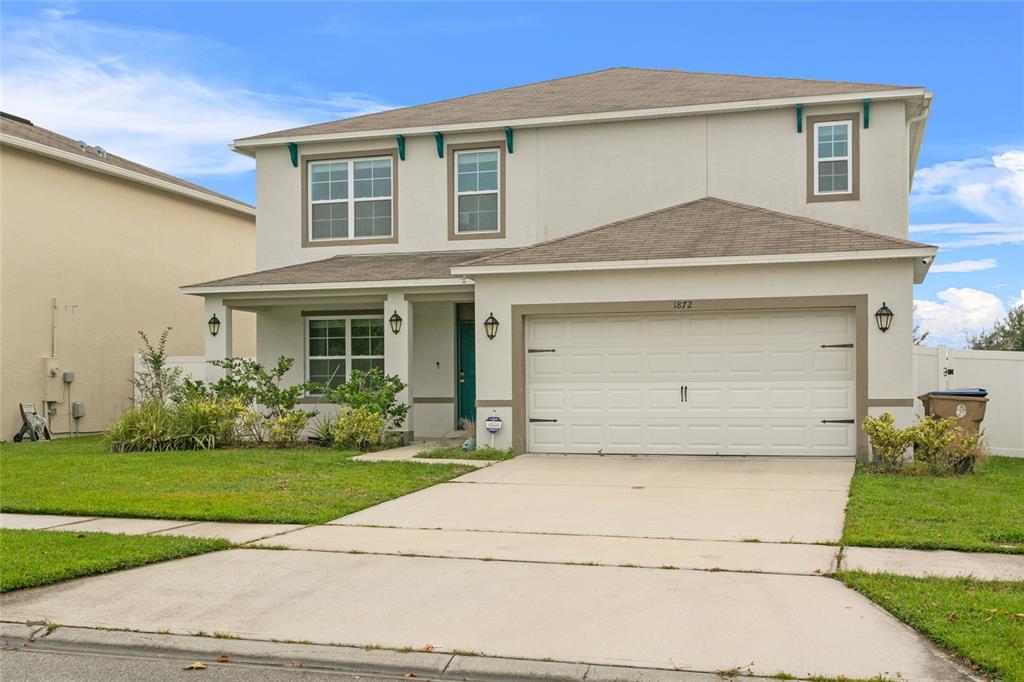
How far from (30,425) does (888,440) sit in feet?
53.7

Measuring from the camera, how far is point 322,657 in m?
5.55

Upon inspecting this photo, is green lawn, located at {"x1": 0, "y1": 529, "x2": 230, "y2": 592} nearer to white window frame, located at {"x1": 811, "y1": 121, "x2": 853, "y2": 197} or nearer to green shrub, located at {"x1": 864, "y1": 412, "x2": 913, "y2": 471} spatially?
green shrub, located at {"x1": 864, "y1": 412, "x2": 913, "y2": 471}

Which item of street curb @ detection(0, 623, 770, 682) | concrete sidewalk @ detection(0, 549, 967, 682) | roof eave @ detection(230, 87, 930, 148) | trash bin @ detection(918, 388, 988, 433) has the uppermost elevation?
roof eave @ detection(230, 87, 930, 148)

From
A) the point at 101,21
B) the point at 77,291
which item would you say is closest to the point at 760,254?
the point at 101,21

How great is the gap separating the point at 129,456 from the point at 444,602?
10.4m

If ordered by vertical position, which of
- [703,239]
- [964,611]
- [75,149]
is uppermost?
[75,149]

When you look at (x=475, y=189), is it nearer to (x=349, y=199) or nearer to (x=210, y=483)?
(x=349, y=199)

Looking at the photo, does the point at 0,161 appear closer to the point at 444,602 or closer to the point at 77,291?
the point at 77,291

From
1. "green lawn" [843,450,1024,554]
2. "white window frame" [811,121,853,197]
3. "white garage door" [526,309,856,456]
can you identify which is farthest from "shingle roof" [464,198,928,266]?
"green lawn" [843,450,1024,554]

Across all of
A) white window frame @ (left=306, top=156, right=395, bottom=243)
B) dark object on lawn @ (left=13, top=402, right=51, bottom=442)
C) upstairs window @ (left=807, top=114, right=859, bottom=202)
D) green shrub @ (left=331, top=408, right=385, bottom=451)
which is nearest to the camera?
green shrub @ (left=331, top=408, right=385, bottom=451)

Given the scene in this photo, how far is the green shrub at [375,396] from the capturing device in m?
16.7

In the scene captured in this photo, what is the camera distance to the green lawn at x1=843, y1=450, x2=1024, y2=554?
8.22 m

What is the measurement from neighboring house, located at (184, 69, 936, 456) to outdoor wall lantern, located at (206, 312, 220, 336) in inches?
5.6

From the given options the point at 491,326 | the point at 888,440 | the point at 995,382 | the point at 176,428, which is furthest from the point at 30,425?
the point at 995,382
